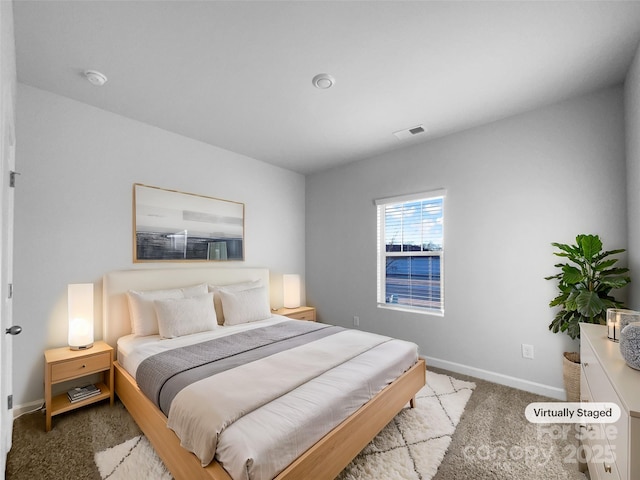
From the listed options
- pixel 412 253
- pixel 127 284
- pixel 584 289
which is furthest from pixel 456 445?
pixel 127 284

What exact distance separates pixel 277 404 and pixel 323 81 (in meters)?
2.28

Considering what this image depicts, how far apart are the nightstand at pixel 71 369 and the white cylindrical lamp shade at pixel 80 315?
72 millimetres

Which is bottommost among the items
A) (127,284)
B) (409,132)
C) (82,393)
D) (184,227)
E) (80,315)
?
(82,393)

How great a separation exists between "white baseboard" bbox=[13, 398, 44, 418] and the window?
3.51m

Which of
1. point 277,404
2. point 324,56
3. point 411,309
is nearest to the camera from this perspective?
point 277,404

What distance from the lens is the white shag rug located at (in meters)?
1.72

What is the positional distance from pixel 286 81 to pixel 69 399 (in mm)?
3108

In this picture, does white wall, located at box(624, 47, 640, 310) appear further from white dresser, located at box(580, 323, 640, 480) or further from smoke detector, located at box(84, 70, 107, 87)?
smoke detector, located at box(84, 70, 107, 87)

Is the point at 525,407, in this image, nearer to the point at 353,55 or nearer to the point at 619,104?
the point at 619,104

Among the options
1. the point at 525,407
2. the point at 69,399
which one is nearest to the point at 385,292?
the point at 525,407

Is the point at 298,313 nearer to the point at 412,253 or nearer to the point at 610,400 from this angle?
the point at 412,253

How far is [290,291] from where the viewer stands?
4.16 metres

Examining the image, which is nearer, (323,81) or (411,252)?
(323,81)

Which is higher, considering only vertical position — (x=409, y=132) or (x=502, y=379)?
(x=409, y=132)
